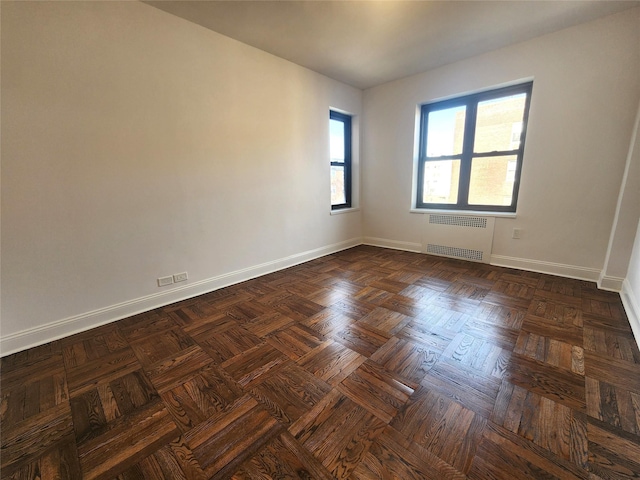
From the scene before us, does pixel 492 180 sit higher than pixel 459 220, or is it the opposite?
pixel 492 180

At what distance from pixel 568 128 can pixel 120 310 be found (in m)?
4.83

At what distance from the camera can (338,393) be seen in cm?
145

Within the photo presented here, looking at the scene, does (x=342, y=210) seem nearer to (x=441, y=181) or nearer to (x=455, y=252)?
(x=441, y=181)

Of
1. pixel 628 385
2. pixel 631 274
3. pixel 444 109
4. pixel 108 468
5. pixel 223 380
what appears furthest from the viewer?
pixel 444 109

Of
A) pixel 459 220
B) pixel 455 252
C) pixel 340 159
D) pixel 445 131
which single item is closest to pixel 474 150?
pixel 445 131

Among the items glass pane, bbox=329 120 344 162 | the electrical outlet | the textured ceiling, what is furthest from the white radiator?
the electrical outlet

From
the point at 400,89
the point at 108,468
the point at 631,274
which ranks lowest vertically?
the point at 108,468

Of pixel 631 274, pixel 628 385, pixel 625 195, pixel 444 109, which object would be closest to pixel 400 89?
pixel 444 109

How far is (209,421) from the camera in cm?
129

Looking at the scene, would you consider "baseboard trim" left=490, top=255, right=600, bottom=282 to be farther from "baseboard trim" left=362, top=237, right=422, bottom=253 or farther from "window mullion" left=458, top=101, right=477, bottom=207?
"baseboard trim" left=362, top=237, right=422, bottom=253

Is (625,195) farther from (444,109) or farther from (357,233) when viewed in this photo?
(357,233)

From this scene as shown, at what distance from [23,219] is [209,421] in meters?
1.94

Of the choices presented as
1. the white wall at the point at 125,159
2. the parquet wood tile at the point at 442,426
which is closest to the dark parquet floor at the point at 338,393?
the parquet wood tile at the point at 442,426

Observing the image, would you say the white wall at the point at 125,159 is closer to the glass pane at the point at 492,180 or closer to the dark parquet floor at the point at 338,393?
the dark parquet floor at the point at 338,393
